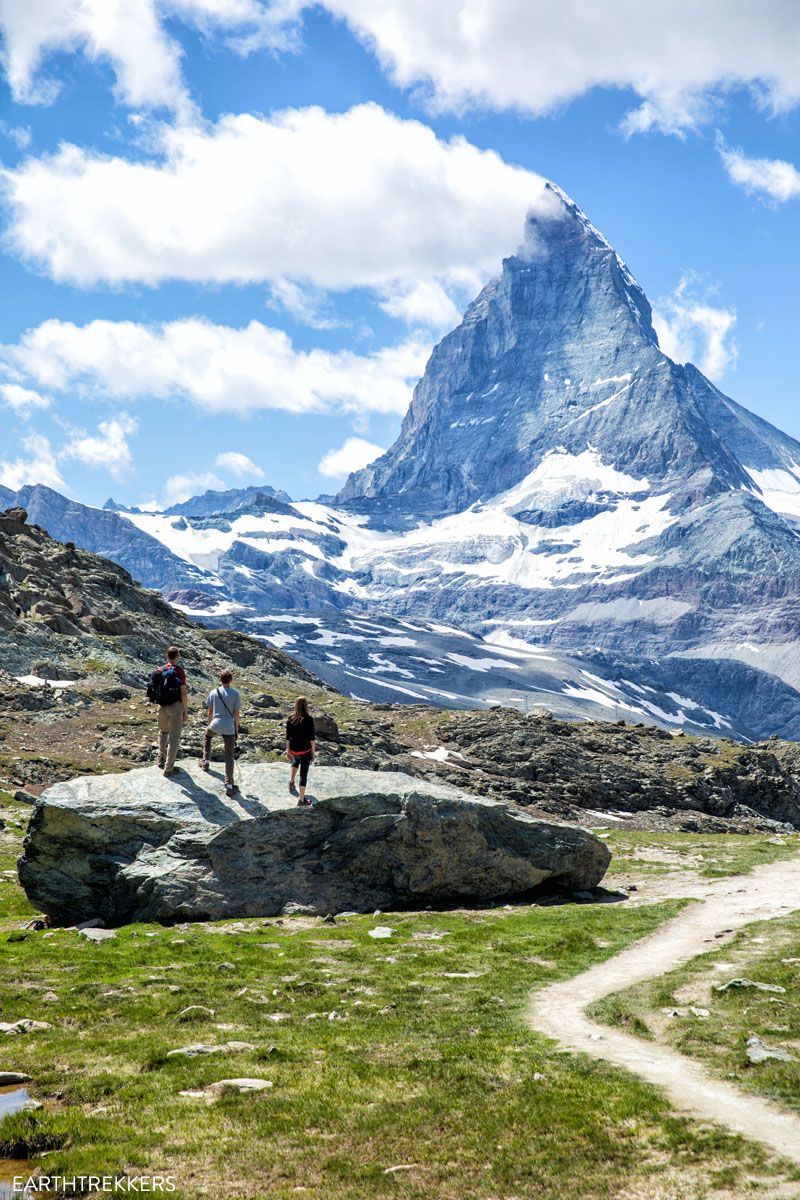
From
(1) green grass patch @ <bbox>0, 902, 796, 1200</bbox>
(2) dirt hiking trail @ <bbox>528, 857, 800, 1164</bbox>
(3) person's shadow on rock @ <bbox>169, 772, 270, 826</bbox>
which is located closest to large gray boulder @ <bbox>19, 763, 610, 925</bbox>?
(3) person's shadow on rock @ <bbox>169, 772, 270, 826</bbox>

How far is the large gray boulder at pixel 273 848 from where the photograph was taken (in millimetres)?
31250

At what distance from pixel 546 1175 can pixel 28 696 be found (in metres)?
86.9

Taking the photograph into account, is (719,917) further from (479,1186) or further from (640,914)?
(479,1186)

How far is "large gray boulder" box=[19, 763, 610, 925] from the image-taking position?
31250 mm

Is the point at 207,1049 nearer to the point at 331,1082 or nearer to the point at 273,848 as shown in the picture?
the point at 331,1082

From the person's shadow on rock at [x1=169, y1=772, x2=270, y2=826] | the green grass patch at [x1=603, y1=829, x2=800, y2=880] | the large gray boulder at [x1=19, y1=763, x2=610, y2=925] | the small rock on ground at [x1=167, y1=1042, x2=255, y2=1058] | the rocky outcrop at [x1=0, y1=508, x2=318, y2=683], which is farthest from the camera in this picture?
the rocky outcrop at [x1=0, y1=508, x2=318, y2=683]

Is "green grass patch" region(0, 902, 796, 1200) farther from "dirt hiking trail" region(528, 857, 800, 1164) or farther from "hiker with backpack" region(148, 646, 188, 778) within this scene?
"hiker with backpack" region(148, 646, 188, 778)

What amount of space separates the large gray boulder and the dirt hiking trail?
20.8 feet

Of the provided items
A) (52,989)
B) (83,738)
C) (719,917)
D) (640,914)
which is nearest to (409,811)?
(640,914)

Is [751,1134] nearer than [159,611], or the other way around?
[751,1134]

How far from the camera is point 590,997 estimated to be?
22.5 metres

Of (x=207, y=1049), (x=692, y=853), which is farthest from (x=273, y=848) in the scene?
(x=692, y=853)

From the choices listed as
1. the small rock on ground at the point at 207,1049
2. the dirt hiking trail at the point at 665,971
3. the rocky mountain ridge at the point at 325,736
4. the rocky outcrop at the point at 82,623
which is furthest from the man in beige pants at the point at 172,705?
the rocky outcrop at the point at 82,623

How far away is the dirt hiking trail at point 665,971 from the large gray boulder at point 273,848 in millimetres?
6326
